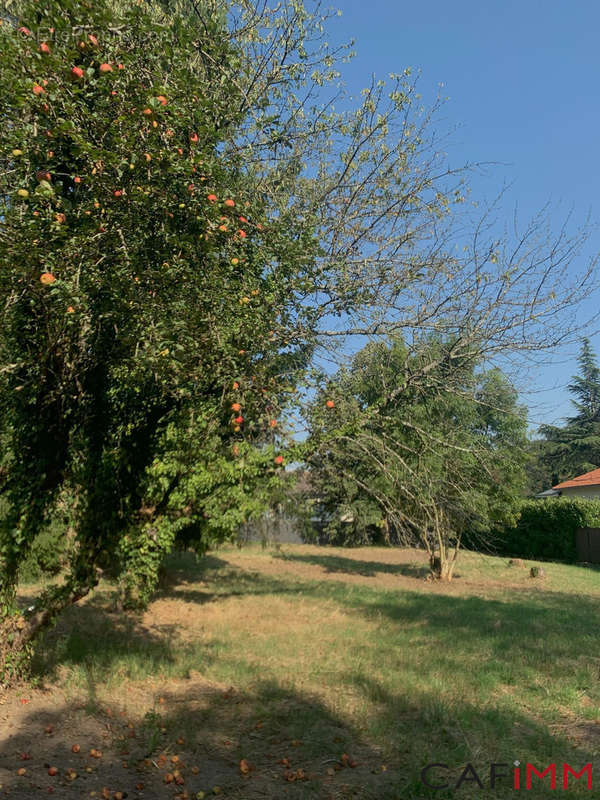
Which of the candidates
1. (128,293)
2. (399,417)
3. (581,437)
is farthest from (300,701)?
(581,437)

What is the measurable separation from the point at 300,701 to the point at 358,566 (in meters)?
16.8

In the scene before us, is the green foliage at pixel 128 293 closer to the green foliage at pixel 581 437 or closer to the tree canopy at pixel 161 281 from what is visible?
the tree canopy at pixel 161 281

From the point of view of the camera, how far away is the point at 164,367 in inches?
181

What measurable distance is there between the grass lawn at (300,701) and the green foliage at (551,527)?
1689 centimetres

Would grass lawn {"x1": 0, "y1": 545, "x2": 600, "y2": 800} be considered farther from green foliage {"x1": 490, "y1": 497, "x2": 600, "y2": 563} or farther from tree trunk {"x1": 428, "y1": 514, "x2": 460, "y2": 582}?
green foliage {"x1": 490, "y1": 497, "x2": 600, "y2": 563}

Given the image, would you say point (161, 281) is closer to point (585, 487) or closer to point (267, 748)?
point (267, 748)

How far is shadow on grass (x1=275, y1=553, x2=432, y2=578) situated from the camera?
20328mm

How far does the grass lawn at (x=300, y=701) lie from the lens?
438 cm

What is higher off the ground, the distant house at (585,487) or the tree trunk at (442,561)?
the distant house at (585,487)

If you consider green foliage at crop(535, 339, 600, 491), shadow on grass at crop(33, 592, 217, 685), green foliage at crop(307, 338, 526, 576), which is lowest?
shadow on grass at crop(33, 592, 217, 685)

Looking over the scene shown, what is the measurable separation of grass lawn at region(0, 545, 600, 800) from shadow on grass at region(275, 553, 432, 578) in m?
8.39

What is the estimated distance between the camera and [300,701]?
6086 millimetres

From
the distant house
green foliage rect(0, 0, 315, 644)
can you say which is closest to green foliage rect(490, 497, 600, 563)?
the distant house

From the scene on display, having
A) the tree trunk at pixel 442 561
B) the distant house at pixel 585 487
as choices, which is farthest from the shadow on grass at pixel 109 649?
the distant house at pixel 585 487
